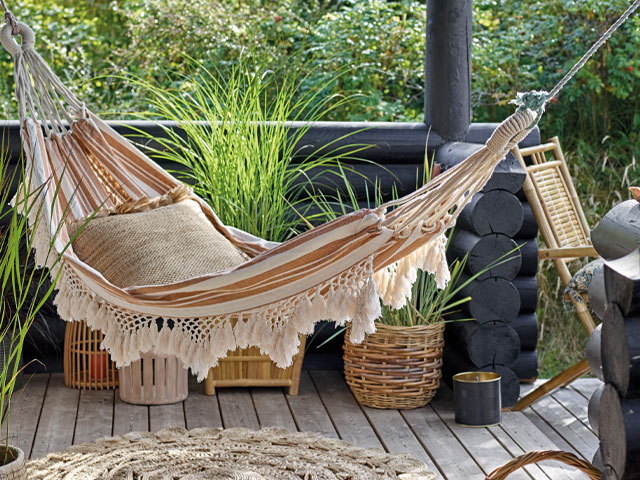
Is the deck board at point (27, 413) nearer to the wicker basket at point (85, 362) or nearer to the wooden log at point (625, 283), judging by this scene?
the wicker basket at point (85, 362)

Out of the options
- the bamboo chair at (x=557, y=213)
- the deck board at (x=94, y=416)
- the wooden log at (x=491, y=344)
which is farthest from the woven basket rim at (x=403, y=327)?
the deck board at (x=94, y=416)

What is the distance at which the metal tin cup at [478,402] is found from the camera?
9.91 ft

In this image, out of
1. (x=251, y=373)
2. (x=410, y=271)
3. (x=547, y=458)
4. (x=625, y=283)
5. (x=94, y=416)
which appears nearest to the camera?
(x=625, y=283)

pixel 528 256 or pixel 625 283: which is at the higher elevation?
pixel 625 283

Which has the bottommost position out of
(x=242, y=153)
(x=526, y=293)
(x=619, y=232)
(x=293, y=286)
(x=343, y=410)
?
(x=343, y=410)

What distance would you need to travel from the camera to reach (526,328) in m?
3.46

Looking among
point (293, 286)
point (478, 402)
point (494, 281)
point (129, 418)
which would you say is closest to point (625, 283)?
point (293, 286)

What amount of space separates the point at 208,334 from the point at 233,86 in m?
1.10

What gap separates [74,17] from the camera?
6859 mm

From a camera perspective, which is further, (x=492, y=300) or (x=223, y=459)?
(x=492, y=300)

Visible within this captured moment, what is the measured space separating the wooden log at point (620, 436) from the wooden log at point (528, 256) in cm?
177

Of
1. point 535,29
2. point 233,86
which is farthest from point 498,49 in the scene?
point 233,86

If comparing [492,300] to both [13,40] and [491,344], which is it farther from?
[13,40]

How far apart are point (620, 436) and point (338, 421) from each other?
5.08 feet
